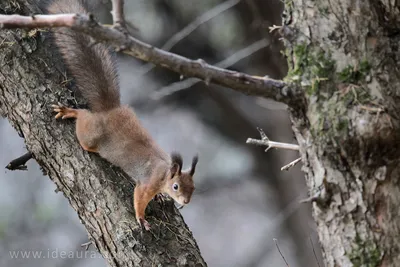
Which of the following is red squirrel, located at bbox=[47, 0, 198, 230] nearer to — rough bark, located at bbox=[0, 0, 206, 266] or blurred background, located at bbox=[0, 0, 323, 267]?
rough bark, located at bbox=[0, 0, 206, 266]

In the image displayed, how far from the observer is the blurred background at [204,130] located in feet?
21.7

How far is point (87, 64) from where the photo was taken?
3.54 m

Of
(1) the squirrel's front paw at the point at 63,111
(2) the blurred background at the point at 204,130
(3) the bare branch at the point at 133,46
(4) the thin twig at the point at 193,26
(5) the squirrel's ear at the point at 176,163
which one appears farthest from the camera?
(2) the blurred background at the point at 204,130

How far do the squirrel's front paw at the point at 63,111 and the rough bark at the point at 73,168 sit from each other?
0.03m

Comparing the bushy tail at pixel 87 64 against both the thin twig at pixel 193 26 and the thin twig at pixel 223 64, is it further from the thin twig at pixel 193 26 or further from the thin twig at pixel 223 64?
the thin twig at pixel 193 26

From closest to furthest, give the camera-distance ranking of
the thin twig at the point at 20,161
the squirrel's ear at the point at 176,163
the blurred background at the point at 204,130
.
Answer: the thin twig at the point at 20,161, the squirrel's ear at the point at 176,163, the blurred background at the point at 204,130

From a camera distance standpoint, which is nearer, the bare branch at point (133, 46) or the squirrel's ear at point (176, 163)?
the bare branch at point (133, 46)

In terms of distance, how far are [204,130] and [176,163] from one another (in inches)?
167

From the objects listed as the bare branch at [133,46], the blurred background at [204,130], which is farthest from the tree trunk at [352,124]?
the blurred background at [204,130]

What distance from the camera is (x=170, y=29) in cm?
695

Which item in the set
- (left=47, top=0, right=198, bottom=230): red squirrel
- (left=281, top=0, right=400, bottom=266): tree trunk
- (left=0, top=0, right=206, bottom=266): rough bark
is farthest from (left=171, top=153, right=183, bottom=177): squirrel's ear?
(left=281, top=0, right=400, bottom=266): tree trunk

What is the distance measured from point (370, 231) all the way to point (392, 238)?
2.8 inches

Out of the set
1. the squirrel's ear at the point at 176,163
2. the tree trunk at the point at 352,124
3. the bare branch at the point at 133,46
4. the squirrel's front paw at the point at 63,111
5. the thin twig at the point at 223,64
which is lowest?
the tree trunk at the point at 352,124

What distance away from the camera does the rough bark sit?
2928mm
